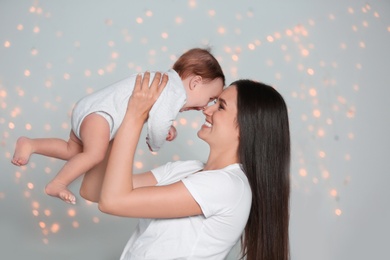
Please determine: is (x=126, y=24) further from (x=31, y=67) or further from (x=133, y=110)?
(x=133, y=110)

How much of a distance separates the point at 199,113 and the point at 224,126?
1204mm

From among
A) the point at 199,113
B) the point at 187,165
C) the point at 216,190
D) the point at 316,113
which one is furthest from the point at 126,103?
the point at 316,113

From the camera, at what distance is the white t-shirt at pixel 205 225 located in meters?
1.73

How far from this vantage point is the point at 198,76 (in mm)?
2125

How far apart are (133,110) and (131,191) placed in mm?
221

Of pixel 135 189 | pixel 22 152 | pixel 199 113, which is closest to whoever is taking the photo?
pixel 135 189

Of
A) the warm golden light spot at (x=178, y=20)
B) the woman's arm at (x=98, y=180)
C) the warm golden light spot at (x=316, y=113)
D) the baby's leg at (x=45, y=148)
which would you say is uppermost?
the warm golden light spot at (x=178, y=20)

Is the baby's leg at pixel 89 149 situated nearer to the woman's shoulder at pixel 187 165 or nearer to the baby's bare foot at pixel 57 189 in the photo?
the baby's bare foot at pixel 57 189

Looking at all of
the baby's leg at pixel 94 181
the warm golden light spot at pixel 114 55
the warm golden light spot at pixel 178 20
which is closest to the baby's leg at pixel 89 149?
the baby's leg at pixel 94 181

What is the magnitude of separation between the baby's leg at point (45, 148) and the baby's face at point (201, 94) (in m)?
0.39

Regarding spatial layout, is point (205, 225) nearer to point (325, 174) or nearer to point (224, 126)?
point (224, 126)

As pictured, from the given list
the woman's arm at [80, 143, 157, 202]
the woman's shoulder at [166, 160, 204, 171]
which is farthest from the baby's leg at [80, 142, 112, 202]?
the woman's shoulder at [166, 160, 204, 171]

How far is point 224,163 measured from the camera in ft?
6.11

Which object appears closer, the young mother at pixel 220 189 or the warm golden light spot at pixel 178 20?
the young mother at pixel 220 189
